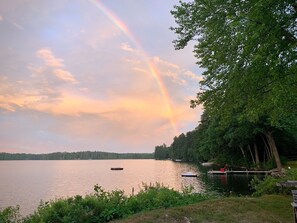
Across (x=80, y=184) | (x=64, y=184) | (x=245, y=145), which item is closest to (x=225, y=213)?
(x=80, y=184)

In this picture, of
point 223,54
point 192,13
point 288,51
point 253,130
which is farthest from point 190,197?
point 253,130

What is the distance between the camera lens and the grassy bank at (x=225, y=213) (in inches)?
384

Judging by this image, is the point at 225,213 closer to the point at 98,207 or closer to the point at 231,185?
the point at 98,207

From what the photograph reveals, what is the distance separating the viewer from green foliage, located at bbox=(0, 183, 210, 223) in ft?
32.1

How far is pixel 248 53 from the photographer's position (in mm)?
10906

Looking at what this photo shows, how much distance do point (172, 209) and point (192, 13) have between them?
10.3 m

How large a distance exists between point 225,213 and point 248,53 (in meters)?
5.83

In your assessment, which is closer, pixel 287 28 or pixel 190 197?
pixel 287 28

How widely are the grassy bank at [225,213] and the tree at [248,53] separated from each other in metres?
3.93

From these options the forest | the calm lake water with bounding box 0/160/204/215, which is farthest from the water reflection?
the forest

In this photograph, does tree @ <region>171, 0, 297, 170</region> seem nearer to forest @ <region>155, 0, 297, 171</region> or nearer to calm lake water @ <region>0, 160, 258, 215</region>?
forest @ <region>155, 0, 297, 171</region>

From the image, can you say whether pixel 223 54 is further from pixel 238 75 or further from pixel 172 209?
pixel 172 209

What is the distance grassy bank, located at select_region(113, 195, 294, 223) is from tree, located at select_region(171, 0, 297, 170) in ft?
12.9

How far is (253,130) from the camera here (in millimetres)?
50812
